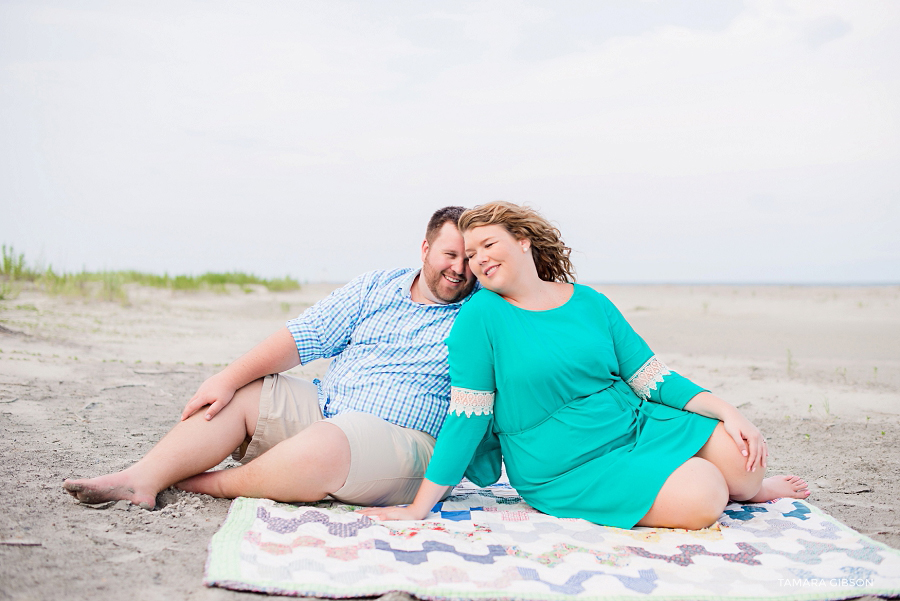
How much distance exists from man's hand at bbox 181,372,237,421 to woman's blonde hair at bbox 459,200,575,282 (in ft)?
4.34

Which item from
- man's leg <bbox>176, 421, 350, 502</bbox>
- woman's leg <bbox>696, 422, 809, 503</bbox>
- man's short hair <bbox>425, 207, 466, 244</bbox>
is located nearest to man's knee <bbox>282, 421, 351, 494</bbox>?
man's leg <bbox>176, 421, 350, 502</bbox>

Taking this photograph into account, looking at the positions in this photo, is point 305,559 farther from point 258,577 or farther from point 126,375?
point 126,375

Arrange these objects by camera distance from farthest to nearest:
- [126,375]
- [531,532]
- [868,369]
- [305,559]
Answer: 1. [868,369]
2. [126,375]
3. [531,532]
4. [305,559]

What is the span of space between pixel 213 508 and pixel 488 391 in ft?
4.36

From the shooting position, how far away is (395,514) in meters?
2.80

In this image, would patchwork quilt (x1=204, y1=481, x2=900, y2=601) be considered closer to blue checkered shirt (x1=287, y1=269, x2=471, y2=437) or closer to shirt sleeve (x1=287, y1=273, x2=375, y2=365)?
blue checkered shirt (x1=287, y1=269, x2=471, y2=437)

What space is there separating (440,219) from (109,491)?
1934mm

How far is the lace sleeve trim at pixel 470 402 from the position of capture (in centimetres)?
285

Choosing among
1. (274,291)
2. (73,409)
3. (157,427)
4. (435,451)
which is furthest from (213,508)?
(274,291)

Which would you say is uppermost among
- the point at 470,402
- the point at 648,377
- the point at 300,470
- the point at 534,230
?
the point at 534,230

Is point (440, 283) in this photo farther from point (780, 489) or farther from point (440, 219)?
point (780, 489)

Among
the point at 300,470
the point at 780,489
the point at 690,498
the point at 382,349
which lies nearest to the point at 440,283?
the point at 382,349

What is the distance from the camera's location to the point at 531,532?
2764mm

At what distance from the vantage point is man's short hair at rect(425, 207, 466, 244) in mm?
3281
